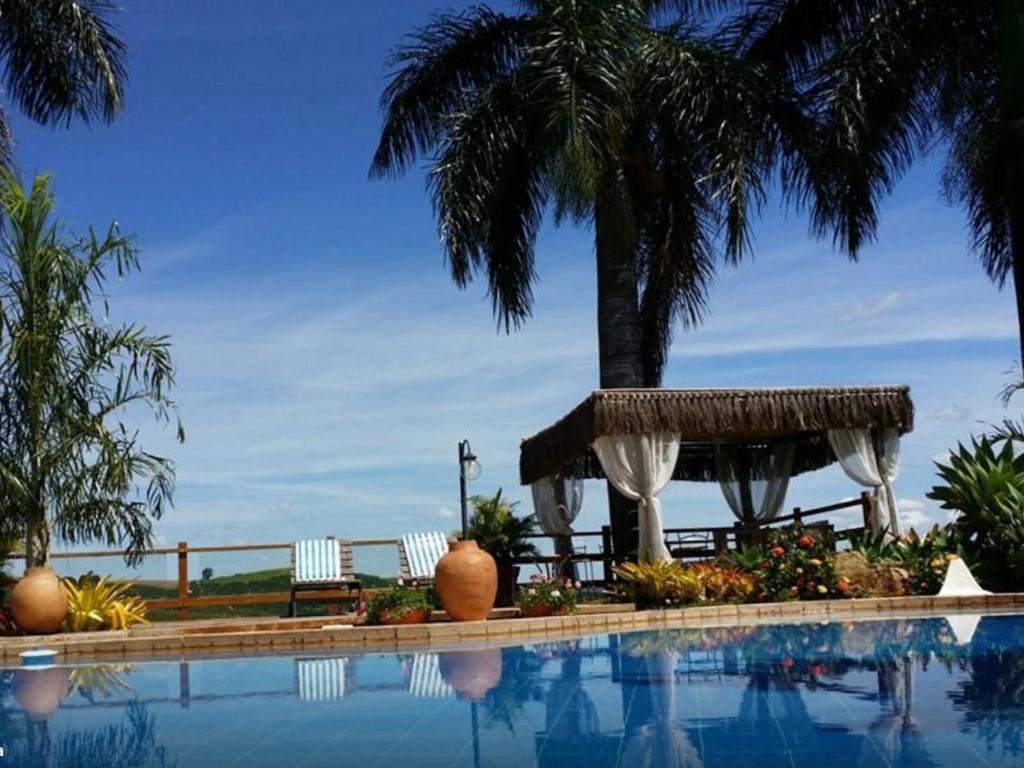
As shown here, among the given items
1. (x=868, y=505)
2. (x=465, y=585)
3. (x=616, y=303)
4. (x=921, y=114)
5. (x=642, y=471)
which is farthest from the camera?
(x=616, y=303)

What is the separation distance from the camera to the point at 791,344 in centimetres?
1638

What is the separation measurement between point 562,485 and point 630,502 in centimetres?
168

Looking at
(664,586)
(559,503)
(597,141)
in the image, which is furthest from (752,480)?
(664,586)

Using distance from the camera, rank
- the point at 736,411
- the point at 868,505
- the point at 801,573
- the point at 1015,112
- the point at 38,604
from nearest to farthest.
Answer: the point at 38,604 < the point at 801,573 < the point at 1015,112 < the point at 736,411 < the point at 868,505

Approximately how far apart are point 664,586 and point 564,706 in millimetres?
6164

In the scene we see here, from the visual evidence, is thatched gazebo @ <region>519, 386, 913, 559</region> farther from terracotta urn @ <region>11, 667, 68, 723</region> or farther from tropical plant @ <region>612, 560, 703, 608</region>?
terracotta urn @ <region>11, 667, 68, 723</region>

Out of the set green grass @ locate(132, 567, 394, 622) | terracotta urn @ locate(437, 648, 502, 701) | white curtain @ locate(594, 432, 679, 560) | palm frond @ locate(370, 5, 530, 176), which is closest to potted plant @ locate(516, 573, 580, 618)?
white curtain @ locate(594, 432, 679, 560)

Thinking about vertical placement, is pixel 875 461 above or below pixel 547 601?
above

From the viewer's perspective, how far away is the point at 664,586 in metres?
13.2

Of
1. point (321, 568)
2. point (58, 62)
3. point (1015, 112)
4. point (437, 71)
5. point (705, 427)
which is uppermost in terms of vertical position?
point (58, 62)

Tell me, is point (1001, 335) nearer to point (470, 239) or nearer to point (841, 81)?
point (841, 81)

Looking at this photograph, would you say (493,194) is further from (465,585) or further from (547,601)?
(465,585)

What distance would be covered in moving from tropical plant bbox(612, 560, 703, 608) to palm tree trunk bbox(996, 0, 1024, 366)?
13.9 feet

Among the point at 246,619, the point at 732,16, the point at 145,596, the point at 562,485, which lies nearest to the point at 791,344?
the point at 562,485
